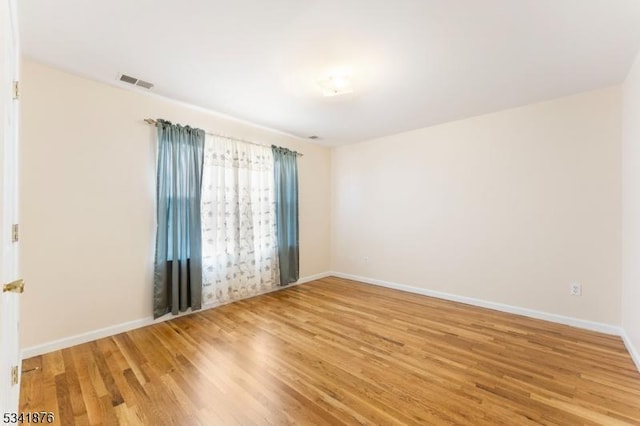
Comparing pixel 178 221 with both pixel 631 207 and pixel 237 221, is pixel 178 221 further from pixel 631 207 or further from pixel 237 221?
pixel 631 207

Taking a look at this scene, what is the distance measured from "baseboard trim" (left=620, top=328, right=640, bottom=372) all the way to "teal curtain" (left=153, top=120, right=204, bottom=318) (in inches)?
163

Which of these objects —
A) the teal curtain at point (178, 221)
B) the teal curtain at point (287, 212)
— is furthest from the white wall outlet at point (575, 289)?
the teal curtain at point (178, 221)

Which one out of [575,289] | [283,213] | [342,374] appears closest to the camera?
[342,374]

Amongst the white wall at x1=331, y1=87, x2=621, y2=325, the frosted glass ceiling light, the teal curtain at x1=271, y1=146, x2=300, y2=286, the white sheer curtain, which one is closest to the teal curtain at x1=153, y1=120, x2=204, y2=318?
the white sheer curtain

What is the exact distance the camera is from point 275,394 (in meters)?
1.86

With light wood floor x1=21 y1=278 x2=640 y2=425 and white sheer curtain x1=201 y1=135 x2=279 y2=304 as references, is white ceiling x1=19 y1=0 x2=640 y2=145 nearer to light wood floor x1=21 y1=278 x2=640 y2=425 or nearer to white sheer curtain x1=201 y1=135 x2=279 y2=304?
white sheer curtain x1=201 y1=135 x2=279 y2=304

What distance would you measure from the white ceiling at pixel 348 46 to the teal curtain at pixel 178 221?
51 cm

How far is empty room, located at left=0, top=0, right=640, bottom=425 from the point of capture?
68.8 inches

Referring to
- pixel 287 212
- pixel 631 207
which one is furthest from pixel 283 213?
pixel 631 207

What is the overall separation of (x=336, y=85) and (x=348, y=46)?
20.3 inches

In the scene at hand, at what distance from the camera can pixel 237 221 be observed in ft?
12.4

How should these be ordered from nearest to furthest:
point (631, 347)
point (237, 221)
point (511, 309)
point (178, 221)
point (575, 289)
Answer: point (631, 347), point (575, 289), point (178, 221), point (511, 309), point (237, 221)

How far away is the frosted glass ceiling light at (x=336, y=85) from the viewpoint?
2537mm

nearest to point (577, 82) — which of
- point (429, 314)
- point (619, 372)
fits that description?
point (619, 372)
